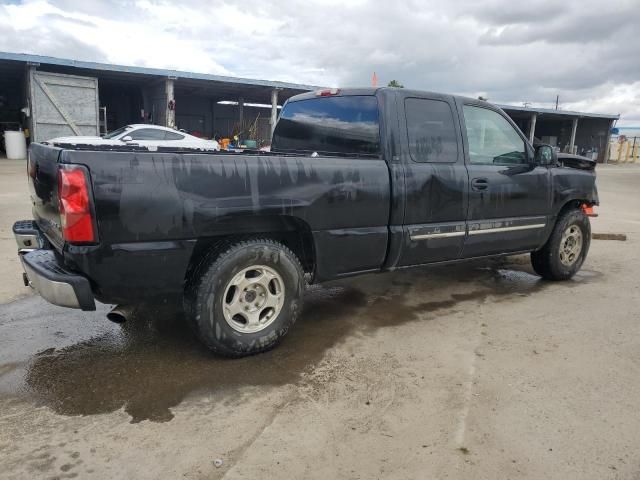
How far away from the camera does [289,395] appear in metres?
3.02

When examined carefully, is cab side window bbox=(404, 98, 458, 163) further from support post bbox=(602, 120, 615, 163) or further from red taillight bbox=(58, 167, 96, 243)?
support post bbox=(602, 120, 615, 163)

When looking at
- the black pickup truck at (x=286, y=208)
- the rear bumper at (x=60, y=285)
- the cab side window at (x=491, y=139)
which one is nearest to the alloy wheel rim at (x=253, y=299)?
the black pickup truck at (x=286, y=208)

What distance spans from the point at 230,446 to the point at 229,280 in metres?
1.10

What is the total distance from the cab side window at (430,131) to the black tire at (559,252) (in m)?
1.82

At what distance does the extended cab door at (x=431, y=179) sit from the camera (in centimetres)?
407

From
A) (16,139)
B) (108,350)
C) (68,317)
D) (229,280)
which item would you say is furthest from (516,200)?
(16,139)

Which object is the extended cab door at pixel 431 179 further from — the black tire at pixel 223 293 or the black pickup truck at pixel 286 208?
the black tire at pixel 223 293

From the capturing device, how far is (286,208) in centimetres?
341

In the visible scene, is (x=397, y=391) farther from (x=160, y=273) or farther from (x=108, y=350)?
(x=108, y=350)

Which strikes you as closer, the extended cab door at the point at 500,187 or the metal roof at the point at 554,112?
the extended cab door at the point at 500,187

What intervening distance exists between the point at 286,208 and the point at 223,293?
2.32 ft

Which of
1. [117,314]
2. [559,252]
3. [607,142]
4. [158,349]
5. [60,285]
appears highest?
[607,142]

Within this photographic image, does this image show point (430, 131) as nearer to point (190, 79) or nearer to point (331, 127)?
point (331, 127)

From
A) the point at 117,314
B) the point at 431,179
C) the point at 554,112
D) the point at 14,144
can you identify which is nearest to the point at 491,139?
the point at 431,179
